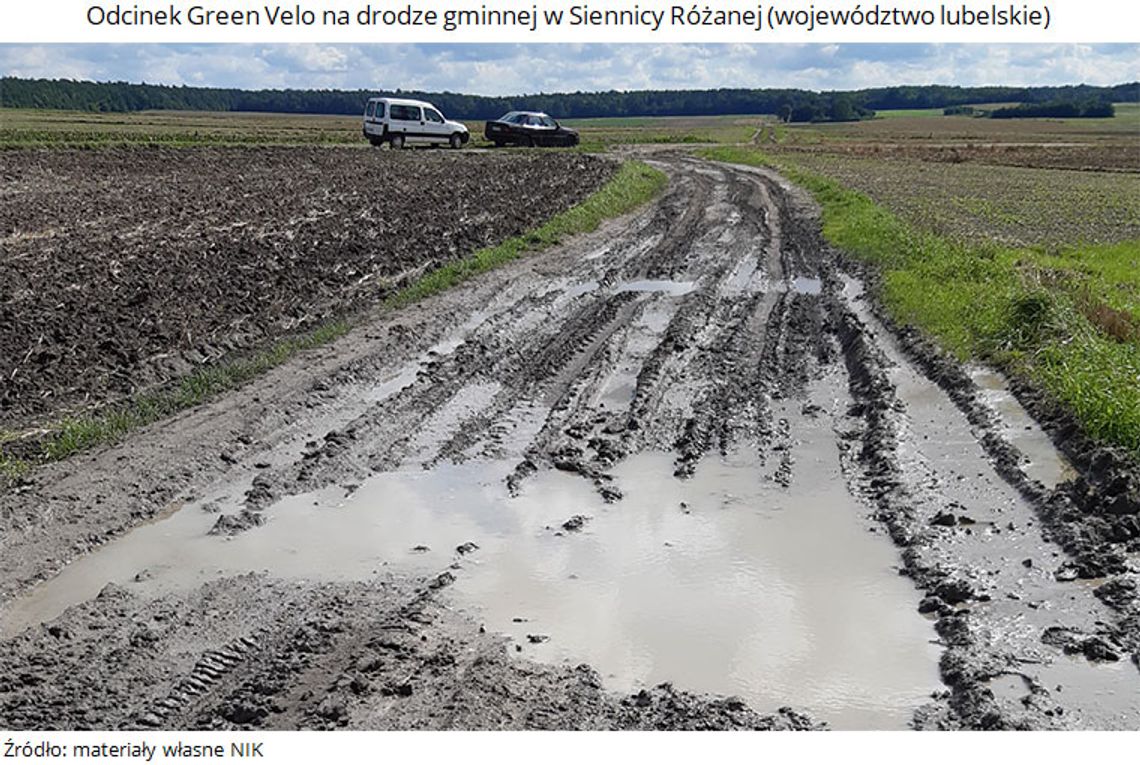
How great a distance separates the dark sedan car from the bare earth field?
14101 mm

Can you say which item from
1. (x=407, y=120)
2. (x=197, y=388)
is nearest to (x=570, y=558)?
(x=197, y=388)

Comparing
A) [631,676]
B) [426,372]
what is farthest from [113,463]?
[631,676]

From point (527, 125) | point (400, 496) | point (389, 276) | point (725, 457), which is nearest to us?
point (400, 496)

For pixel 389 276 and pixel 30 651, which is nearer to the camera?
pixel 30 651

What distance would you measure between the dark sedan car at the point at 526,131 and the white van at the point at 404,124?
9.23 feet

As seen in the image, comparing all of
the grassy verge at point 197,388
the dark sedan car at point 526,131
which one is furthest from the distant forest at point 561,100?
the grassy verge at point 197,388

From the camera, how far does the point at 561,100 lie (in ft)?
419

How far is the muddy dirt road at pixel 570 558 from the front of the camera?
5152mm

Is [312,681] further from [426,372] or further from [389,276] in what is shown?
[389,276]

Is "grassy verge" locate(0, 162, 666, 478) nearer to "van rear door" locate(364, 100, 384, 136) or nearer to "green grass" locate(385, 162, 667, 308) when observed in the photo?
"green grass" locate(385, 162, 667, 308)

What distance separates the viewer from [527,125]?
47531 mm

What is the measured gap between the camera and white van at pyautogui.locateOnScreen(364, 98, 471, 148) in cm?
4397

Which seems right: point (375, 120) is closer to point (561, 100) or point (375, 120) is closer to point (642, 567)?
point (642, 567)

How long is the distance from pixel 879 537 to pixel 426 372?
5.11 metres
